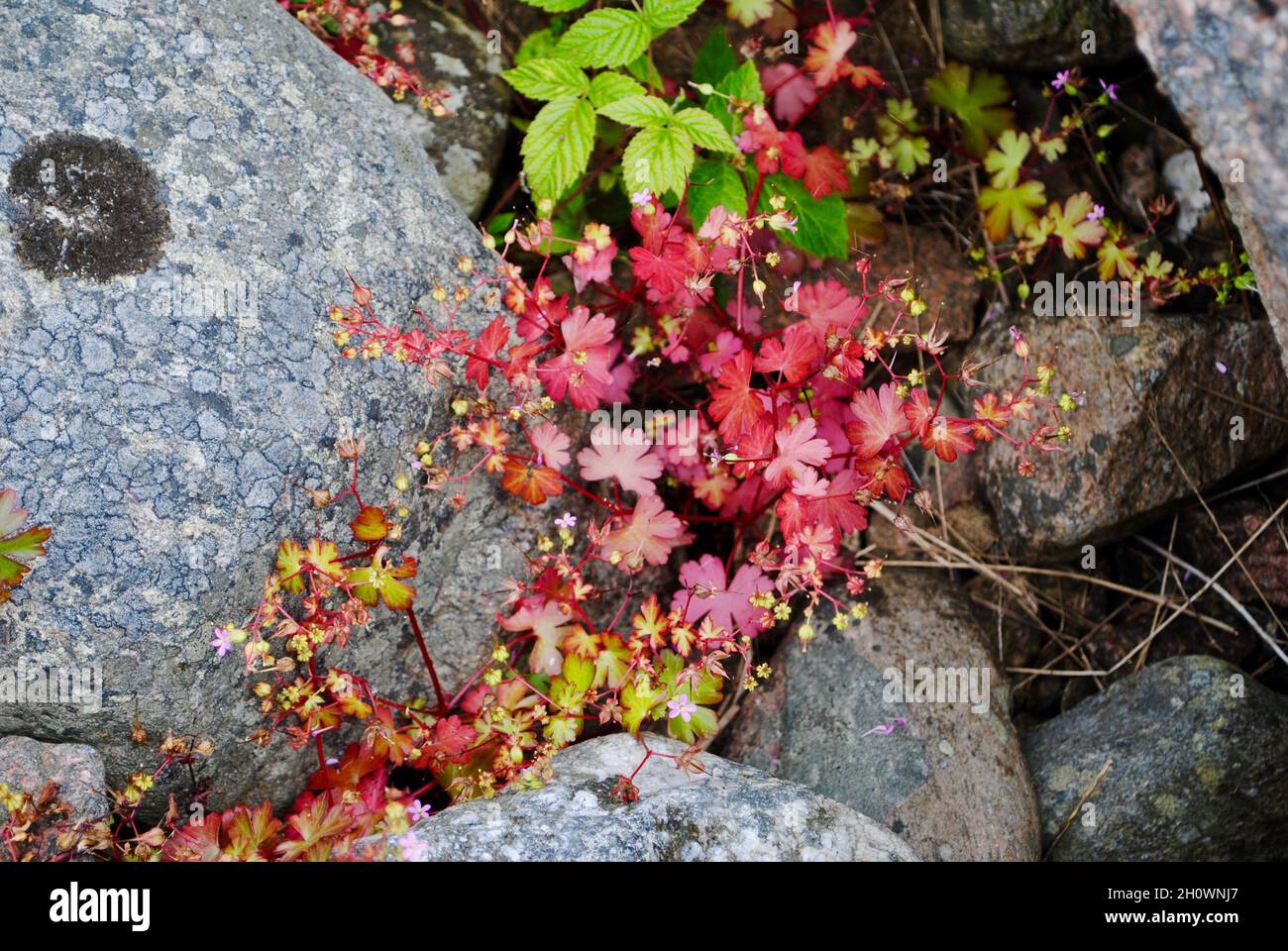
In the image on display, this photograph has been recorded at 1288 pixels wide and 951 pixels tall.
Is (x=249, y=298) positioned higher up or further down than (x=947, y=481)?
higher up

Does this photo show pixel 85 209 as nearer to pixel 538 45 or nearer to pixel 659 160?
pixel 659 160

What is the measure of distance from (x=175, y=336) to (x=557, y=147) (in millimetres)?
1341

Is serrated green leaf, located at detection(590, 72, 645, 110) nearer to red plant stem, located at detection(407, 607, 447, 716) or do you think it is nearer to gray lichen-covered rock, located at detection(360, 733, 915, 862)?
red plant stem, located at detection(407, 607, 447, 716)

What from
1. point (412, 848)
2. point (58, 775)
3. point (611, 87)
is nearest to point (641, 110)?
point (611, 87)

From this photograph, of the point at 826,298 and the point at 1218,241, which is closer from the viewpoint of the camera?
the point at 826,298

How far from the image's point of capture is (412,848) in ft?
8.26

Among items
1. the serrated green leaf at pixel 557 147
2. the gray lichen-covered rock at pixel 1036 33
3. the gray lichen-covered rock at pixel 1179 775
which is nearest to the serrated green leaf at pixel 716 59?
the serrated green leaf at pixel 557 147

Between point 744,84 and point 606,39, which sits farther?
point 744,84

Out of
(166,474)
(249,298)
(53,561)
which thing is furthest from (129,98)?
(53,561)

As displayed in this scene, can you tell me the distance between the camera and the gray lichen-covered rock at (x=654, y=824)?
2.67 metres

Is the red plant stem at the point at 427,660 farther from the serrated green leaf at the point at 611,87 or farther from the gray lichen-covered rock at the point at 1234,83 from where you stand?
the gray lichen-covered rock at the point at 1234,83

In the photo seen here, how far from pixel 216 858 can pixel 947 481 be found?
115 inches
